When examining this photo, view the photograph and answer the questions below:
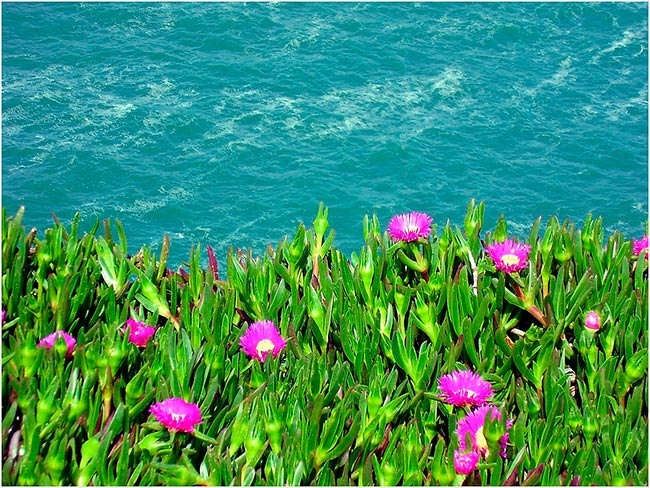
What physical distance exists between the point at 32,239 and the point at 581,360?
6.79 ft

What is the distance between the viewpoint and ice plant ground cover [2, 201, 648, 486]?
2475 millimetres

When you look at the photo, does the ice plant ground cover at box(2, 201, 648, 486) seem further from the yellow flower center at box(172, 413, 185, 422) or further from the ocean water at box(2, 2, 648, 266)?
the ocean water at box(2, 2, 648, 266)

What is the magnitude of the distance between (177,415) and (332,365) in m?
0.68

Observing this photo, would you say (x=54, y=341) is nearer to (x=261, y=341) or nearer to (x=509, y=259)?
(x=261, y=341)

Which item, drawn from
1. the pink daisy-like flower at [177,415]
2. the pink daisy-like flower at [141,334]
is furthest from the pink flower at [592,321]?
the pink daisy-like flower at [141,334]

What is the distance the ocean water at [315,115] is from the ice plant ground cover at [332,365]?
12342mm

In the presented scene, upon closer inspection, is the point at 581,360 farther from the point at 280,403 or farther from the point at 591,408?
the point at 280,403

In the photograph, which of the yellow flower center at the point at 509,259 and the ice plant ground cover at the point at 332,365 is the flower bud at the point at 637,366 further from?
the yellow flower center at the point at 509,259

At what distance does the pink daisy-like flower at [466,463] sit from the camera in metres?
2.46

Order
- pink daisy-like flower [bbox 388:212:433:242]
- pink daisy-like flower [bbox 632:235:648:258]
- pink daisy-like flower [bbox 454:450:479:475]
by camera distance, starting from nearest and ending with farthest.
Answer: pink daisy-like flower [bbox 454:450:479:475] → pink daisy-like flower [bbox 388:212:433:242] → pink daisy-like flower [bbox 632:235:648:258]

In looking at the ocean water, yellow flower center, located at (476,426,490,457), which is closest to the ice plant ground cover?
yellow flower center, located at (476,426,490,457)

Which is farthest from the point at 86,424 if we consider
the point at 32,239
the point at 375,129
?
the point at 375,129

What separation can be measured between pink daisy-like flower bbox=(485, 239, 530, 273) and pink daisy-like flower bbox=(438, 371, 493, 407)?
21.9 inches

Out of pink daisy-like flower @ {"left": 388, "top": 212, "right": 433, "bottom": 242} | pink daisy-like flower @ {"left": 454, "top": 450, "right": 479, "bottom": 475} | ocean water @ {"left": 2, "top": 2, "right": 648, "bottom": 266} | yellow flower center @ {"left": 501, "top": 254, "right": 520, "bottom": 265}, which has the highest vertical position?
ocean water @ {"left": 2, "top": 2, "right": 648, "bottom": 266}
